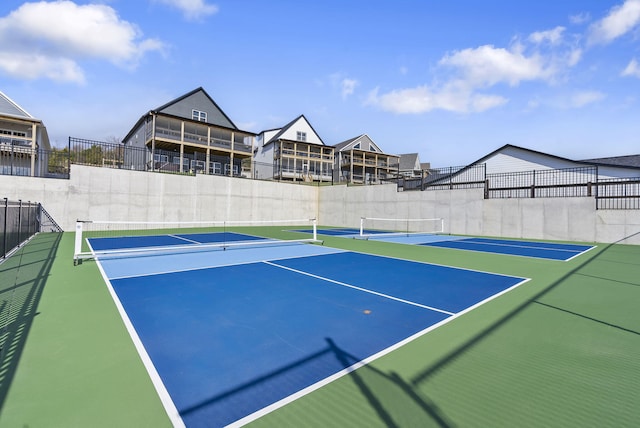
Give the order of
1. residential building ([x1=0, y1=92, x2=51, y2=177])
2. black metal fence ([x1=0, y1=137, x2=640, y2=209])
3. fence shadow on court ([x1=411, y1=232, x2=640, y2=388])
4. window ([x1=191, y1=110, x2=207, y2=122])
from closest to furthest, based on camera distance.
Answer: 1. fence shadow on court ([x1=411, y1=232, x2=640, y2=388])
2. black metal fence ([x1=0, y1=137, x2=640, y2=209])
3. residential building ([x1=0, y1=92, x2=51, y2=177])
4. window ([x1=191, y1=110, x2=207, y2=122])

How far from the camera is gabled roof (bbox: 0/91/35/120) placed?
25.6 m

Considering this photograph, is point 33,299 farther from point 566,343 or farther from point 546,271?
point 546,271

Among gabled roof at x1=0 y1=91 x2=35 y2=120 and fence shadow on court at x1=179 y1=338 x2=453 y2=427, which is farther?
gabled roof at x1=0 y1=91 x2=35 y2=120

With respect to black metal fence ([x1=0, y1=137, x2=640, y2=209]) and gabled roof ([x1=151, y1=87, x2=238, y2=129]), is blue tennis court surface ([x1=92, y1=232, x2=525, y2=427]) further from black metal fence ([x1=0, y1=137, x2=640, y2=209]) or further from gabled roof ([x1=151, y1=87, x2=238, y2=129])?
gabled roof ([x1=151, y1=87, x2=238, y2=129])

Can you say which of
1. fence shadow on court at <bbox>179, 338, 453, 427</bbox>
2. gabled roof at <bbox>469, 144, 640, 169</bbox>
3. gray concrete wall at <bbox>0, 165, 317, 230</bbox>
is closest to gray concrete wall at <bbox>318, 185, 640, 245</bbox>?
gray concrete wall at <bbox>0, 165, 317, 230</bbox>

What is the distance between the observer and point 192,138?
34281 mm

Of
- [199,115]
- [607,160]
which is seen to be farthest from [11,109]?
[607,160]

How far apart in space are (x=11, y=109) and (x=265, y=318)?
112 ft

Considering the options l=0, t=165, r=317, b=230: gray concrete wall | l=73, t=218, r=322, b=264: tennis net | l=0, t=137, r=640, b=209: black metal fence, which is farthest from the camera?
l=0, t=165, r=317, b=230: gray concrete wall

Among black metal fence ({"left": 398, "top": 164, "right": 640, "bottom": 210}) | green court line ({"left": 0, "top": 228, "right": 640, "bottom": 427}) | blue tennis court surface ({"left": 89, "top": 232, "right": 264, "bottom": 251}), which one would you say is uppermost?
black metal fence ({"left": 398, "top": 164, "right": 640, "bottom": 210})

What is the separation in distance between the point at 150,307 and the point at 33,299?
2096mm

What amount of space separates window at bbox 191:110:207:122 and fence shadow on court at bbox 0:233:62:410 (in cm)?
2974

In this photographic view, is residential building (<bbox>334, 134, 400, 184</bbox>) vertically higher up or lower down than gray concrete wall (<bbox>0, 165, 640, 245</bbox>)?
higher up

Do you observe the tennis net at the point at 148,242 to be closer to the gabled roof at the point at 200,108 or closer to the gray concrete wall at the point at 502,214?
the gray concrete wall at the point at 502,214
